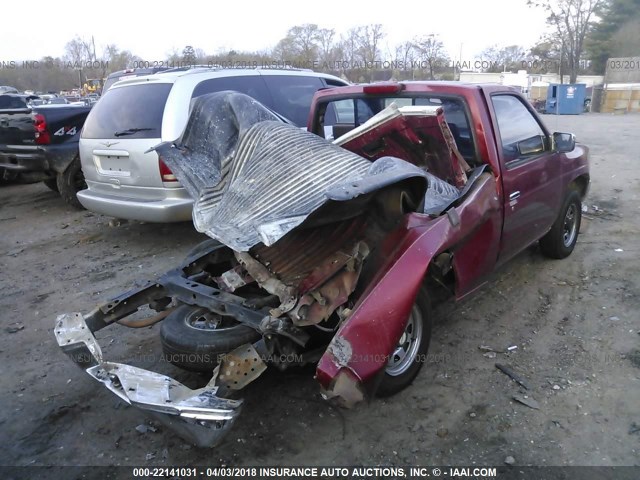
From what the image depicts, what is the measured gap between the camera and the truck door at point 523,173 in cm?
367

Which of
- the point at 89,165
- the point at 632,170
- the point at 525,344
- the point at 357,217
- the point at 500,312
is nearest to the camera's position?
the point at 357,217

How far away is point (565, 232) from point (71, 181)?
7.15 m

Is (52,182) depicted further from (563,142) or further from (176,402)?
(563,142)

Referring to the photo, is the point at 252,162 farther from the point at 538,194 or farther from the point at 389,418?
the point at 538,194

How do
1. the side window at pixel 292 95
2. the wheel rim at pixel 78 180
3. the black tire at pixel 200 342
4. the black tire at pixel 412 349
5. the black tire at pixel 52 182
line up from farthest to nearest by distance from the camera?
the black tire at pixel 52 182
the wheel rim at pixel 78 180
the side window at pixel 292 95
the black tire at pixel 412 349
the black tire at pixel 200 342

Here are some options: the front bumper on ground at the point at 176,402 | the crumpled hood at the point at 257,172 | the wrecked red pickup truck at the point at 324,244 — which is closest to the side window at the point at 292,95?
the wrecked red pickup truck at the point at 324,244

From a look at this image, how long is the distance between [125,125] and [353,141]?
3092 mm

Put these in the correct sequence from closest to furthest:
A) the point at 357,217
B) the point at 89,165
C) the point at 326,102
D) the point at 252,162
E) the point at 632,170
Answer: the point at 357,217
the point at 252,162
the point at 326,102
the point at 89,165
the point at 632,170

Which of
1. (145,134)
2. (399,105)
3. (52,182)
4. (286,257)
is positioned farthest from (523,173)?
(52,182)

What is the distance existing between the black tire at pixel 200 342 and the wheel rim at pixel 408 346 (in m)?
0.88

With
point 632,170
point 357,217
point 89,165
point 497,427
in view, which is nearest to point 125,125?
point 89,165

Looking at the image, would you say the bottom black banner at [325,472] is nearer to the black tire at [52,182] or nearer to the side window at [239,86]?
the side window at [239,86]

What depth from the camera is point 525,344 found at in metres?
3.60

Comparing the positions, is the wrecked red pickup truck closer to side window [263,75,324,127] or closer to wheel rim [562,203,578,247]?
wheel rim [562,203,578,247]
